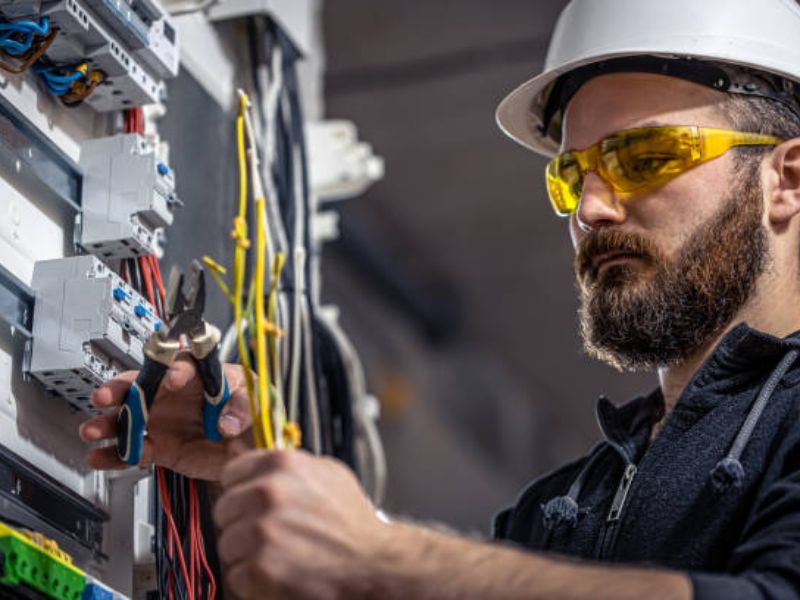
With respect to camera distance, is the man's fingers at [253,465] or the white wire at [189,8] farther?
the white wire at [189,8]

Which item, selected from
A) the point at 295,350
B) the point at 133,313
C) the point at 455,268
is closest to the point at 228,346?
the point at 295,350

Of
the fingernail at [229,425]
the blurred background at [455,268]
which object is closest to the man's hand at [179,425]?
the fingernail at [229,425]

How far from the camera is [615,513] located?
1.97 m

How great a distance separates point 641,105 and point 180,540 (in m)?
0.91

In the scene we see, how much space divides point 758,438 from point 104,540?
2.91ft

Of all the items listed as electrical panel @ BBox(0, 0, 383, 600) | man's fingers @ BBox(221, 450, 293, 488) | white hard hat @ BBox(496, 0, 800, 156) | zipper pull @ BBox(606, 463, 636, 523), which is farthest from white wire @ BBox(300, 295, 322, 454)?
man's fingers @ BBox(221, 450, 293, 488)

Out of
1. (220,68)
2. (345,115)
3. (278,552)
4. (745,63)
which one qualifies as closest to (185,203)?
(220,68)

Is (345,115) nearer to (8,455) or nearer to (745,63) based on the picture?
(745,63)

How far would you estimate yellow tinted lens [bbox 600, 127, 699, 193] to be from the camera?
213 centimetres

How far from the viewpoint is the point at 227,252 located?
2.45 metres

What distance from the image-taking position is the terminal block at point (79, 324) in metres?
1.95

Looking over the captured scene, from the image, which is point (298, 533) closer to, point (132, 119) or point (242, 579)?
point (242, 579)

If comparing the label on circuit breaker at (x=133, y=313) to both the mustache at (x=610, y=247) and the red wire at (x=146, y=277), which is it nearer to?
the red wire at (x=146, y=277)

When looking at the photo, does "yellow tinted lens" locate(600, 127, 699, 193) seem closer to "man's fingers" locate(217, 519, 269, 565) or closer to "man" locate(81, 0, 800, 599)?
"man" locate(81, 0, 800, 599)
